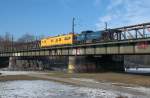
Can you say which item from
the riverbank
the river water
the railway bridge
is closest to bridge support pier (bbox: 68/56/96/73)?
the railway bridge

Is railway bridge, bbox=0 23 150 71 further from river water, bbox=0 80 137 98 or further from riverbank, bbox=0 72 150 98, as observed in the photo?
river water, bbox=0 80 137 98

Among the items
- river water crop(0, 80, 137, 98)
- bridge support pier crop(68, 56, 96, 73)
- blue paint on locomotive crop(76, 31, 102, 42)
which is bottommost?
river water crop(0, 80, 137, 98)

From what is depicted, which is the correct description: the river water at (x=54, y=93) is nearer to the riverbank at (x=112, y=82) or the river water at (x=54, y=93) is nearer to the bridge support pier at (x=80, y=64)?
the riverbank at (x=112, y=82)

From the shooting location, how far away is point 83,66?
62.2m

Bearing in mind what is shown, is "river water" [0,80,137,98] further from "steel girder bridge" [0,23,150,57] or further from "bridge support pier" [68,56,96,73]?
"bridge support pier" [68,56,96,73]

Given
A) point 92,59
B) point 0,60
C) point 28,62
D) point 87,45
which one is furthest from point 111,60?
point 0,60

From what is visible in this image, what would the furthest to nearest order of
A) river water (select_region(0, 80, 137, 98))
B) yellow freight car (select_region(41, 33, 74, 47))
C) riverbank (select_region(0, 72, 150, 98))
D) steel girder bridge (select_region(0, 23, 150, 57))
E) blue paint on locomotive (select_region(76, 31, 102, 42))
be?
yellow freight car (select_region(41, 33, 74, 47)), blue paint on locomotive (select_region(76, 31, 102, 42)), steel girder bridge (select_region(0, 23, 150, 57)), riverbank (select_region(0, 72, 150, 98)), river water (select_region(0, 80, 137, 98))

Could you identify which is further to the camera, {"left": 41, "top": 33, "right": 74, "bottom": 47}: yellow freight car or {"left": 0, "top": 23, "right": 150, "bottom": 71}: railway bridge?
{"left": 41, "top": 33, "right": 74, "bottom": 47}: yellow freight car

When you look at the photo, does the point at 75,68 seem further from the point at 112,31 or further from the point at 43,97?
the point at 43,97

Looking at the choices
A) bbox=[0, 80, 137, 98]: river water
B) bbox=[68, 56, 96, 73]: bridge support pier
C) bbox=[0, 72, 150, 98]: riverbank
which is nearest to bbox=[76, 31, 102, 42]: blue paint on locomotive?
bbox=[68, 56, 96, 73]: bridge support pier

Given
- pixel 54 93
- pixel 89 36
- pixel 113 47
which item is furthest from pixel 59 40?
pixel 54 93

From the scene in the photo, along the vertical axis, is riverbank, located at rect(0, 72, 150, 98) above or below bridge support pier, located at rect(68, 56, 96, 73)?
below

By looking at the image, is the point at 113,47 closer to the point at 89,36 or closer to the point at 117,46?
the point at 117,46

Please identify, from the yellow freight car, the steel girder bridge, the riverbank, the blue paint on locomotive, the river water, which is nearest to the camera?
the river water
